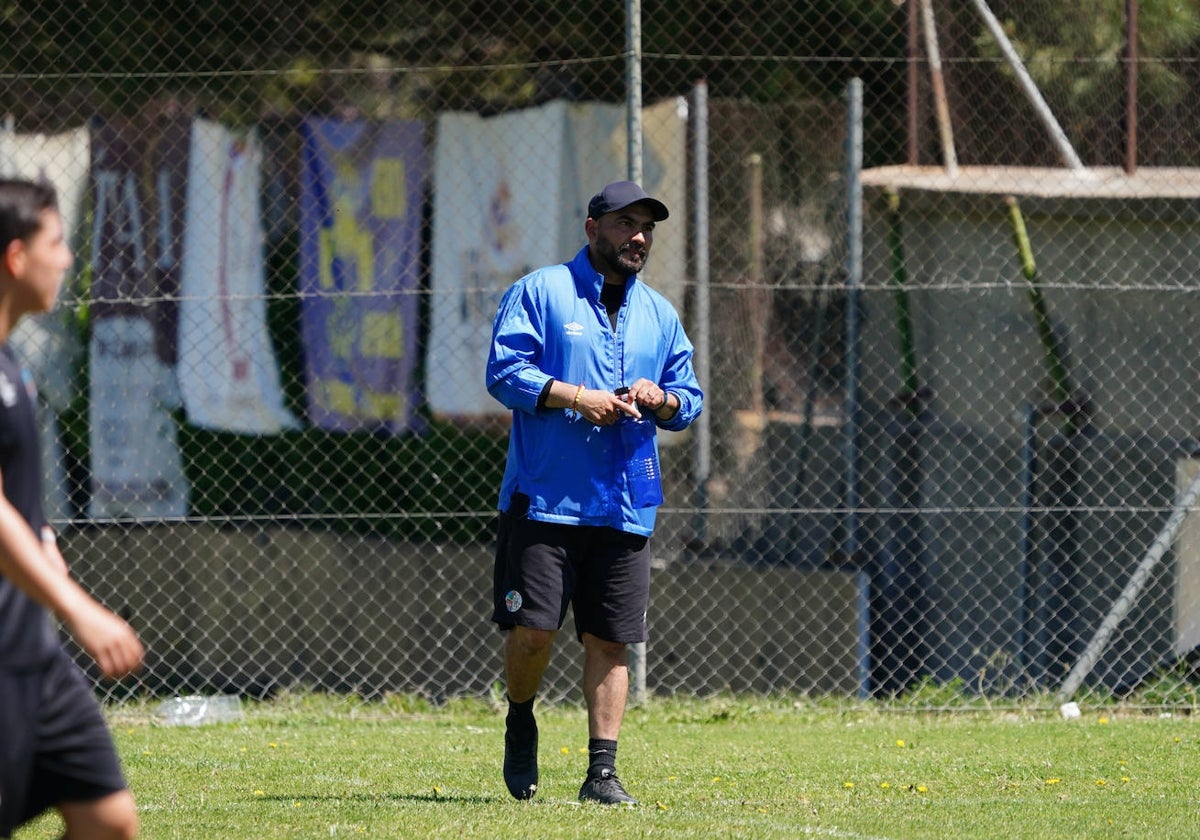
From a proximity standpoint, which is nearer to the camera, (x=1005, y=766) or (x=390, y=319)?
(x=1005, y=766)

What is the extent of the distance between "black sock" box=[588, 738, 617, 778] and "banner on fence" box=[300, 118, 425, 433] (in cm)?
440

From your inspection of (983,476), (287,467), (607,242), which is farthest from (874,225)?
(607,242)

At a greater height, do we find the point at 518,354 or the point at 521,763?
the point at 518,354

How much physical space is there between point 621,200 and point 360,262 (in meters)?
4.34

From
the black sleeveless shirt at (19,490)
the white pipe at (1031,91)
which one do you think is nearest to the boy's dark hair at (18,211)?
the black sleeveless shirt at (19,490)

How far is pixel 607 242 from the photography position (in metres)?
5.17

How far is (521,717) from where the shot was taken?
5.14 m

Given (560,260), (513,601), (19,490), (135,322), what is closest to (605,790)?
(513,601)

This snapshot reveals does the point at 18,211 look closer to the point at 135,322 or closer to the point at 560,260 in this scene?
the point at 560,260

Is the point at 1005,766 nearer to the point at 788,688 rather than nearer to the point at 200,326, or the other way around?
the point at 788,688

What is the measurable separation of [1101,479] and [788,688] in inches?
76.9

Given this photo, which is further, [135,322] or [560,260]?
[135,322]

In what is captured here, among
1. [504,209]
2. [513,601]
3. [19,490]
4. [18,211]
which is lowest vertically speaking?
[513,601]

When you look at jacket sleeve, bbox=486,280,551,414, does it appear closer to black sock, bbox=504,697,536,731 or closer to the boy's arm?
black sock, bbox=504,697,536,731
